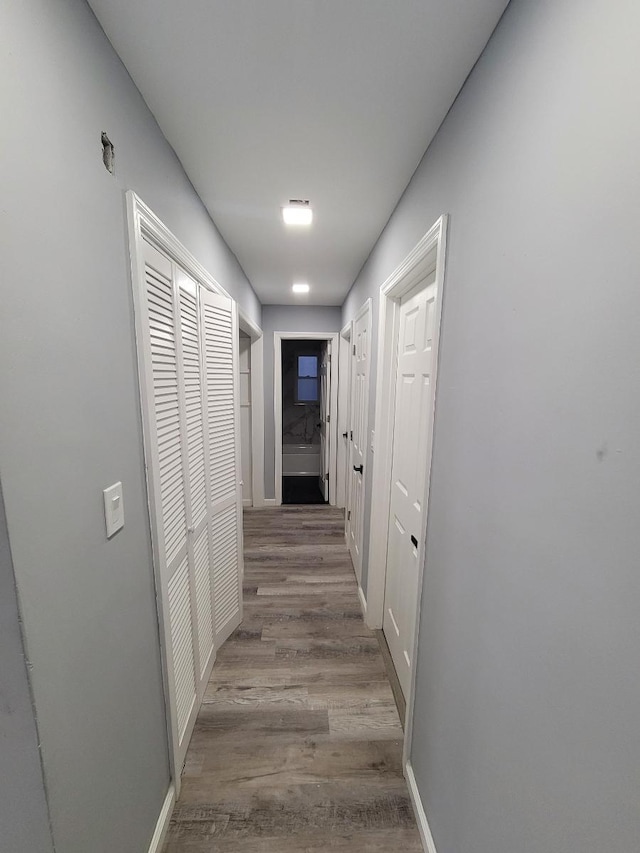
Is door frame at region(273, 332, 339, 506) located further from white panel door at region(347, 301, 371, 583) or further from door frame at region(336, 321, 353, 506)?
white panel door at region(347, 301, 371, 583)

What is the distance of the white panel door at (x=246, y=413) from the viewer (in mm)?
3965

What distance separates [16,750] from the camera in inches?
24.2

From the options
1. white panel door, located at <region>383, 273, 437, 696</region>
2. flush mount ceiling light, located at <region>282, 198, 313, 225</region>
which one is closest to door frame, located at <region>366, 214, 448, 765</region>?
white panel door, located at <region>383, 273, 437, 696</region>

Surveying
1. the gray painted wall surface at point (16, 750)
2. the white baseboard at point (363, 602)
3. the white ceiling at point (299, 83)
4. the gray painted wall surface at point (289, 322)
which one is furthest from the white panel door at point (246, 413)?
the gray painted wall surface at point (16, 750)

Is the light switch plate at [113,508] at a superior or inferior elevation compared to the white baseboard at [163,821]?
superior

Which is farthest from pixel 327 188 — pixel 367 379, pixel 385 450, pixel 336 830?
pixel 336 830

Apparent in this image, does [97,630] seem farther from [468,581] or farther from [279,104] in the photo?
[279,104]

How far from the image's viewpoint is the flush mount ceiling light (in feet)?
5.24

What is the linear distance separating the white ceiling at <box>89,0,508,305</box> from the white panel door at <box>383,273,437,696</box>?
54 cm

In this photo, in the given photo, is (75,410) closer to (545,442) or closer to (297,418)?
(545,442)

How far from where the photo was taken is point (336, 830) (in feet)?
3.85

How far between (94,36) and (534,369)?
1.24 metres

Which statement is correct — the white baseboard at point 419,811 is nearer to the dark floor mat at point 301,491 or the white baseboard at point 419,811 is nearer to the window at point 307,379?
the dark floor mat at point 301,491

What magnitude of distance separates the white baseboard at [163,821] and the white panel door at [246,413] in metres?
2.94
